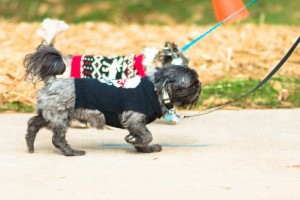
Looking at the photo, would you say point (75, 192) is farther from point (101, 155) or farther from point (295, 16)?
point (295, 16)

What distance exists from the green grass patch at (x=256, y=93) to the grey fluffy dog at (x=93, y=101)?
6.35 ft

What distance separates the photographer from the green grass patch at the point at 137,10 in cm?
1558

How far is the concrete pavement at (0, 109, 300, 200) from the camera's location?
245 inches

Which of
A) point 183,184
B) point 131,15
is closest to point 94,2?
point 131,15

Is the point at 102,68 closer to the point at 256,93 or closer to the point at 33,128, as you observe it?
the point at 33,128

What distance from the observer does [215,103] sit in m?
9.41

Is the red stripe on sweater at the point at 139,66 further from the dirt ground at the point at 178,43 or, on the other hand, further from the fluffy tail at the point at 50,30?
the dirt ground at the point at 178,43

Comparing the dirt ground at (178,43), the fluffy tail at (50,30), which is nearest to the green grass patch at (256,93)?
the dirt ground at (178,43)

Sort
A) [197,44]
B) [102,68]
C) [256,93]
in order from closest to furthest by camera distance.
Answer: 1. [102,68]
2. [256,93]
3. [197,44]

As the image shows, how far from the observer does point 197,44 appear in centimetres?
1175

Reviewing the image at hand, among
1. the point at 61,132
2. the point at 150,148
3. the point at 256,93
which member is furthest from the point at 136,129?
the point at 256,93

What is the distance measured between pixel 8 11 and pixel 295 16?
5.46 meters

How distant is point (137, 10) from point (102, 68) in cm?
796

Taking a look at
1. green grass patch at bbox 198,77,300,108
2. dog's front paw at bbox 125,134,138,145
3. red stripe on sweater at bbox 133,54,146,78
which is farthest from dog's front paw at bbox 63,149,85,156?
green grass patch at bbox 198,77,300,108
